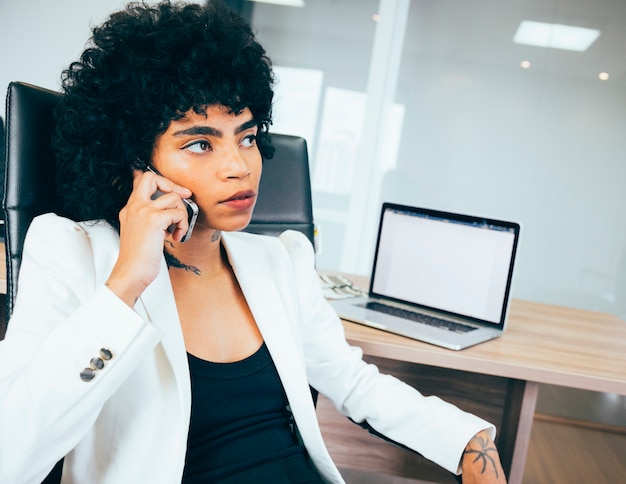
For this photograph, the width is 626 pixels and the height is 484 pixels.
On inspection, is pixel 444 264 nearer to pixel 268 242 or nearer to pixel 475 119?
pixel 268 242

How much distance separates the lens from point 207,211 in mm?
1001

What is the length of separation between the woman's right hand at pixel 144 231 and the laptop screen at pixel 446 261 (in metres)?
0.84

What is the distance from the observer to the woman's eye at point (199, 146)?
0.99 metres

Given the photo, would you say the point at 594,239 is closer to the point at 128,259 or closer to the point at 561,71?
the point at 561,71

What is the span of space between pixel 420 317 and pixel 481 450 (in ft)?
1.73

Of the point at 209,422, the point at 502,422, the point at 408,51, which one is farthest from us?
the point at 408,51

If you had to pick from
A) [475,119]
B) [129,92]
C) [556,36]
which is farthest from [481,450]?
[556,36]

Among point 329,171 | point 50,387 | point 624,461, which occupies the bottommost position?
point 624,461

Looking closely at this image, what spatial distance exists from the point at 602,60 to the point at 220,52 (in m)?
2.67

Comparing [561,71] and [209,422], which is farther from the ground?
[561,71]

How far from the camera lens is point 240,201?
39.6 inches

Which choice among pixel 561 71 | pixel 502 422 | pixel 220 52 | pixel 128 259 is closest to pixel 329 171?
pixel 561 71

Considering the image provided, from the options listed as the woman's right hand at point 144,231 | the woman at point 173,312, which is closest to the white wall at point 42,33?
the woman at point 173,312

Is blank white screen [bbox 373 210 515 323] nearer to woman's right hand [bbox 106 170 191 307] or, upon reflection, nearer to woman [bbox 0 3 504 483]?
woman [bbox 0 3 504 483]
